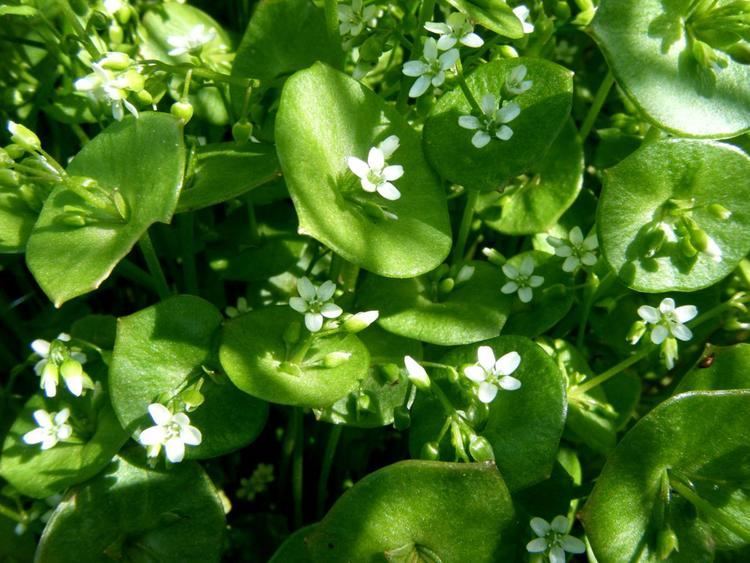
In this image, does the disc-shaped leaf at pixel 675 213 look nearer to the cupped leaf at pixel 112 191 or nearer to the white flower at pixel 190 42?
the cupped leaf at pixel 112 191

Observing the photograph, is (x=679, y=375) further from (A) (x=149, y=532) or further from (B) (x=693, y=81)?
(A) (x=149, y=532)

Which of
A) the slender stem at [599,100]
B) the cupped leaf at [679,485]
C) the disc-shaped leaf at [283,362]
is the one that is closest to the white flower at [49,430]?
the disc-shaped leaf at [283,362]

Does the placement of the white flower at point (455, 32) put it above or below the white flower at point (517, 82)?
above

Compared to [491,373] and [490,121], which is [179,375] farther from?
[490,121]

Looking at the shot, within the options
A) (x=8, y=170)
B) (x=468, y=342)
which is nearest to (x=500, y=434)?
(x=468, y=342)

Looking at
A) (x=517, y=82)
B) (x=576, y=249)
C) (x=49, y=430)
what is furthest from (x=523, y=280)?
(x=49, y=430)

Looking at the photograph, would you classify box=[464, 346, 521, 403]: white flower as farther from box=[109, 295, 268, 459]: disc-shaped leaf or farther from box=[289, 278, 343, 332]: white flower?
box=[109, 295, 268, 459]: disc-shaped leaf
